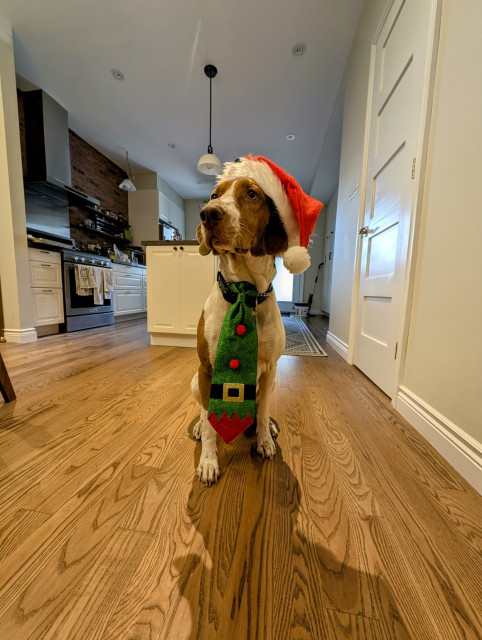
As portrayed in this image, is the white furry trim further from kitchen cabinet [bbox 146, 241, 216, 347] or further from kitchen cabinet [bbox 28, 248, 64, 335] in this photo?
kitchen cabinet [bbox 28, 248, 64, 335]

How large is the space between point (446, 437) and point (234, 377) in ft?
2.65

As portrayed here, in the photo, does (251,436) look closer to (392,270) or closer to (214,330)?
(214,330)

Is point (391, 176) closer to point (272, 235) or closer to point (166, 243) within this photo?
point (272, 235)

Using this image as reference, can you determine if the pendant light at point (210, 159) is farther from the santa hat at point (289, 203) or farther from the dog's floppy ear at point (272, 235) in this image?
the dog's floppy ear at point (272, 235)

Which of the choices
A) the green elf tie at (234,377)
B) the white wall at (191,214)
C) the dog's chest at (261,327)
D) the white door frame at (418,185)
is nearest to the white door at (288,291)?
the white wall at (191,214)

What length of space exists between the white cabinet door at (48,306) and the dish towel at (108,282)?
2.26 feet

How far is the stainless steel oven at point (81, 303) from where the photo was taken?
10.2ft

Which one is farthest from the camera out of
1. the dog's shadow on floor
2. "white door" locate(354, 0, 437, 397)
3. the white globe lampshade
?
the white globe lampshade

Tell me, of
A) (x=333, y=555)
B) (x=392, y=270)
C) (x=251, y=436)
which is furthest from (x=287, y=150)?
(x=333, y=555)

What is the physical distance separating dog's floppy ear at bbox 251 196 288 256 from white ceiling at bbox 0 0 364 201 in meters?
2.81

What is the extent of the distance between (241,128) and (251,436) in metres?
4.42

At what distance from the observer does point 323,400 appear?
1.34 meters

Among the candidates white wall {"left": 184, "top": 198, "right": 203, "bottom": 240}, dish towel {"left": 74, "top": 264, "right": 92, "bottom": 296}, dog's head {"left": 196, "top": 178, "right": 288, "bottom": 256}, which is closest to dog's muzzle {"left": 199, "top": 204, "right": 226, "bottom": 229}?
dog's head {"left": 196, "top": 178, "right": 288, "bottom": 256}

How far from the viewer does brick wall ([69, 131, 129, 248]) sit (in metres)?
4.14
